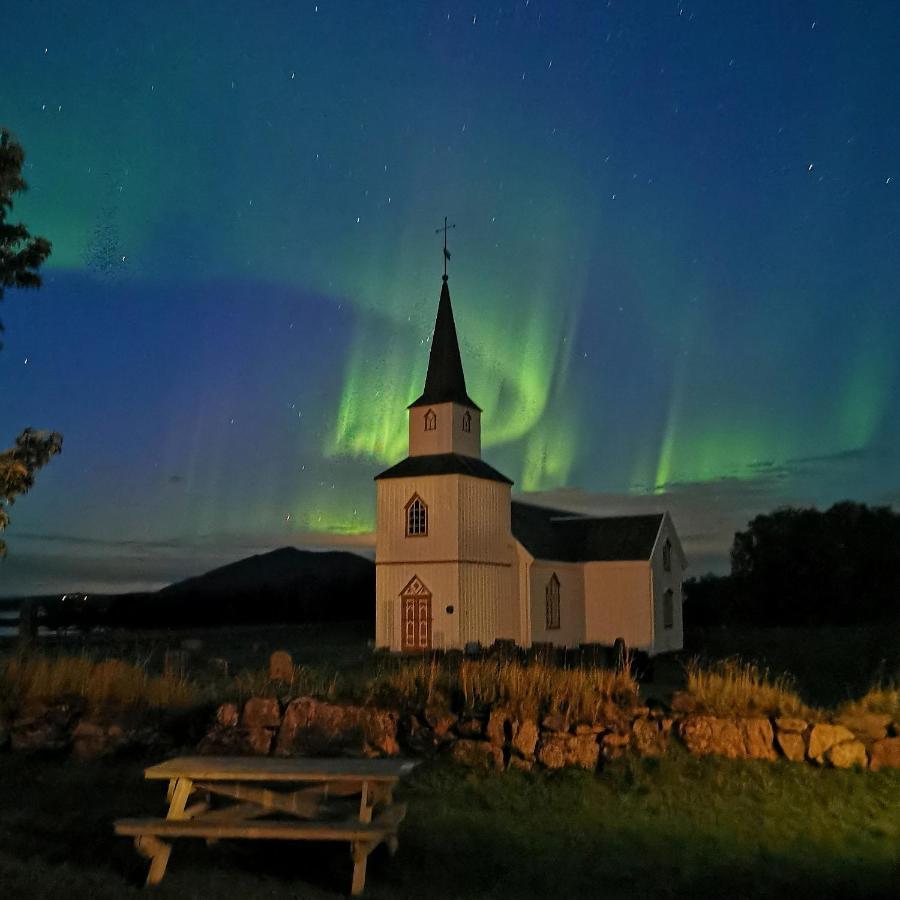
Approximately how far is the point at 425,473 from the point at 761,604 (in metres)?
37.9

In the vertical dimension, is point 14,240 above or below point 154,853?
above

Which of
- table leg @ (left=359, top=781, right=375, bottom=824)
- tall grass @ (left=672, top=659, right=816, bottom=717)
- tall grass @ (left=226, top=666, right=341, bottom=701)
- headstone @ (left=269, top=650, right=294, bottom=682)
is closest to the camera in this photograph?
table leg @ (left=359, top=781, right=375, bottom=824)

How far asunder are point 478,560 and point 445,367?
7.43 meters

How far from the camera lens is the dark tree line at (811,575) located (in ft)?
211

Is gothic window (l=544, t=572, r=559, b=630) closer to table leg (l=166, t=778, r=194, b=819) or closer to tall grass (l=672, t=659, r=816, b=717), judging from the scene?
tall grass (l=672, t=659, r=816, b=717)

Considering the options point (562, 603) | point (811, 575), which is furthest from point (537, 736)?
point (811, 575)

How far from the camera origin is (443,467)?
3478 cm

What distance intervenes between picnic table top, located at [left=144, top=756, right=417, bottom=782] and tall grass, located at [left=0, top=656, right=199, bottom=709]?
4792mm

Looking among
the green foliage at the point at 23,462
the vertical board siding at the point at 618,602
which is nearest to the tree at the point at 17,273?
the green foliage at the point at 23,462

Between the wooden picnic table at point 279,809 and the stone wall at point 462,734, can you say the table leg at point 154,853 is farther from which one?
the stone wall at point 462,734

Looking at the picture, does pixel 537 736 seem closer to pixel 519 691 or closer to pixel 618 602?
pixel 519 691

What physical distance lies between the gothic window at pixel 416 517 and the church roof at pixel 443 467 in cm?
94

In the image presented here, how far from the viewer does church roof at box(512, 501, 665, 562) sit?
39094 mm

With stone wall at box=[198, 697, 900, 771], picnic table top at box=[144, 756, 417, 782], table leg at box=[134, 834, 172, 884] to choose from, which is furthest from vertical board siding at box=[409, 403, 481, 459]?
table leg at box=[134, 834, 172, 884]
